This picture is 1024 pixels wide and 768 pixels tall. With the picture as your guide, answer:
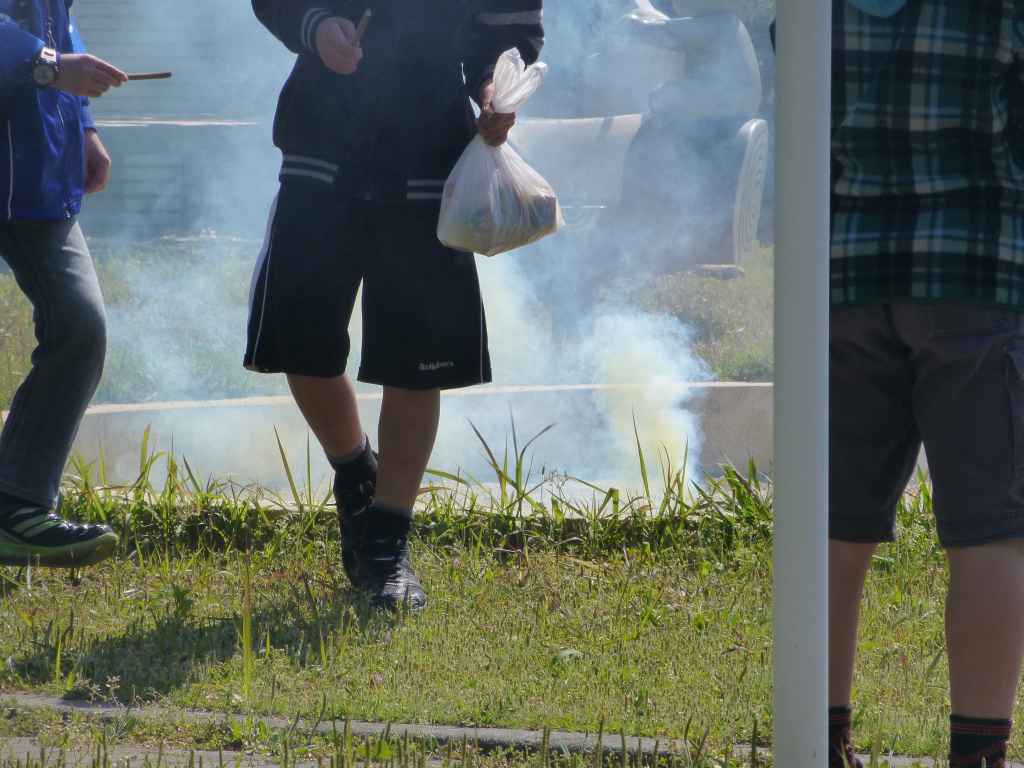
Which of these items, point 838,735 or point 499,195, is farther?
point 499,195

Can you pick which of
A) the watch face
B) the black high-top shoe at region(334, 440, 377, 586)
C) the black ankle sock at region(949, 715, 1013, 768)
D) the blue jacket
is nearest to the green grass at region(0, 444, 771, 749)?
the black high-top shoe at region(334, 440, 377, 586)

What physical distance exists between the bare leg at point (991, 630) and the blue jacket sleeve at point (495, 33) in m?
1.60

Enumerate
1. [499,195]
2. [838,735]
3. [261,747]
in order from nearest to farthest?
[838,735] < [261,747] < [499,195]

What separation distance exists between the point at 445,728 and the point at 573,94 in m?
7.85

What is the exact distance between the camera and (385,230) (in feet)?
10.4

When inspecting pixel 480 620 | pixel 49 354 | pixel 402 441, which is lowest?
pixel 480 620

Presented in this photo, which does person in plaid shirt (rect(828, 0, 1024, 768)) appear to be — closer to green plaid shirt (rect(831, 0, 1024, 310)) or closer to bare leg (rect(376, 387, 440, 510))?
green plaid shirt (rect(831, 0, 1024, 310))

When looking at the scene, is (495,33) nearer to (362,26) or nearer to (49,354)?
(362,26)

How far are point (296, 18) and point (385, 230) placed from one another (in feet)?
1.58

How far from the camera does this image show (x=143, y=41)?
32.0 ft

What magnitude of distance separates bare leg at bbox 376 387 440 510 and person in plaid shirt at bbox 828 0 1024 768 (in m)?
1.18

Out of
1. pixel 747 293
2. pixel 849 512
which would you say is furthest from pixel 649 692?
pixel 747 293

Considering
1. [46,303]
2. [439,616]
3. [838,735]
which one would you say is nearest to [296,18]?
[46,303]

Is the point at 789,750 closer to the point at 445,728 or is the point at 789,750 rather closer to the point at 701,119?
the point at 445,728
